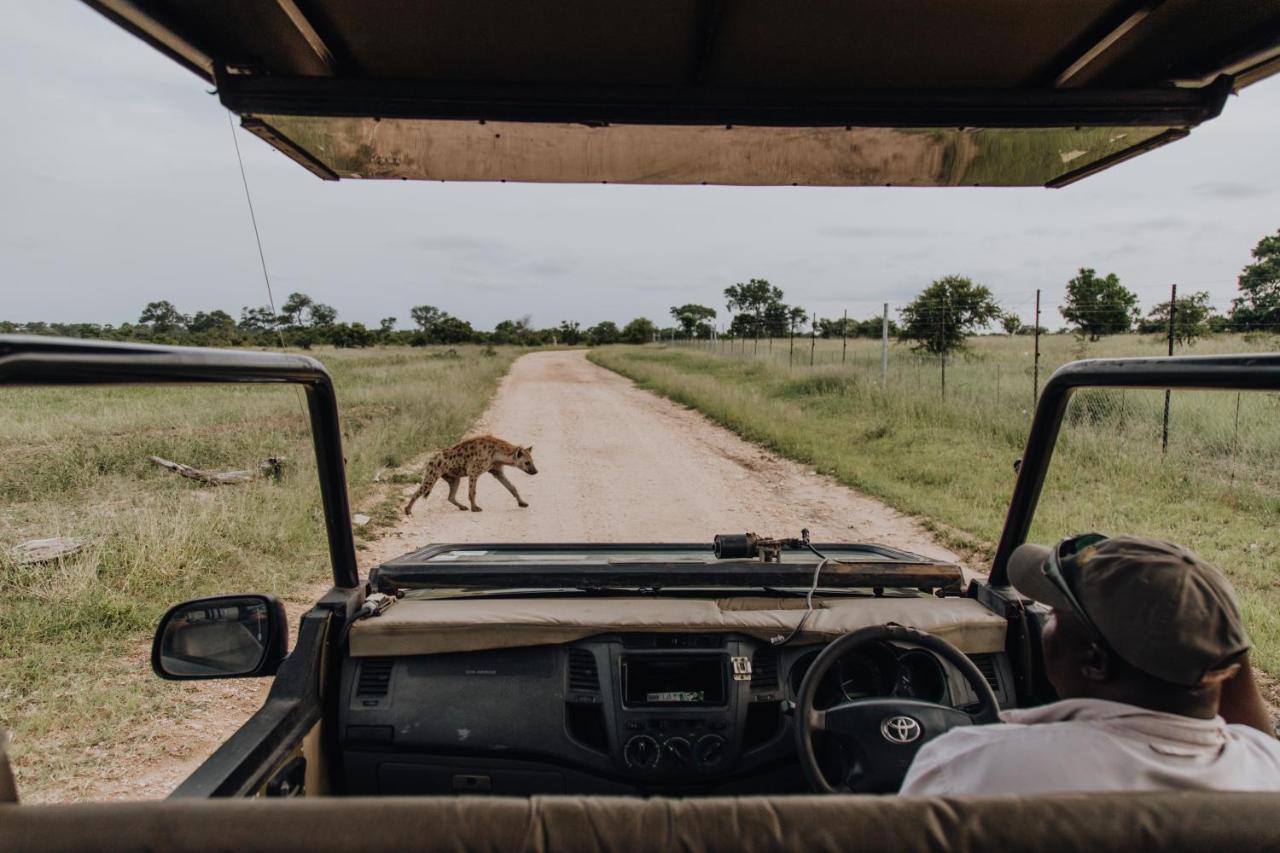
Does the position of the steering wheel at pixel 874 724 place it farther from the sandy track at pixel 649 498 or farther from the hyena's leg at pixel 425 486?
the hyena's leg at pixel 425 486

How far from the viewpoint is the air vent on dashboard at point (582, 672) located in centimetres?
243

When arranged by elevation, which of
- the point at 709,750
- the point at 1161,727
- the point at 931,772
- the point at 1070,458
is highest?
the point at 1161,727

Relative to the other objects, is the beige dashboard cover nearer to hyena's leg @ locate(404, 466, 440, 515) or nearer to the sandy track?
the sandy track

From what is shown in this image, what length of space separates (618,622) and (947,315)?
2436cm

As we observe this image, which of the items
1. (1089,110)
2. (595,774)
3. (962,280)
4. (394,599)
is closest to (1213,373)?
(1089,110)

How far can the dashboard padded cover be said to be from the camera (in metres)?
0.93

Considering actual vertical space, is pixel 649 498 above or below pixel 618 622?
below

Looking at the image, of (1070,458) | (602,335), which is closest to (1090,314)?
→ (1070,458)

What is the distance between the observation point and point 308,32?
220 centimetres

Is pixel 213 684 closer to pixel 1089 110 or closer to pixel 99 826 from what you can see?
pixel 99 826

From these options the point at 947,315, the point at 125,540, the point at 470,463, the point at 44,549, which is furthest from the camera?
the point at 947,315

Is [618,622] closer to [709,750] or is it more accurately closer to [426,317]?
[709,750]

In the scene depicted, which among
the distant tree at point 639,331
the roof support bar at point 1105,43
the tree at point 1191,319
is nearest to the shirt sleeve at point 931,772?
the roof support bar at point 1105,43

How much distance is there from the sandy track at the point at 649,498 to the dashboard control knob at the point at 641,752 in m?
5.45
